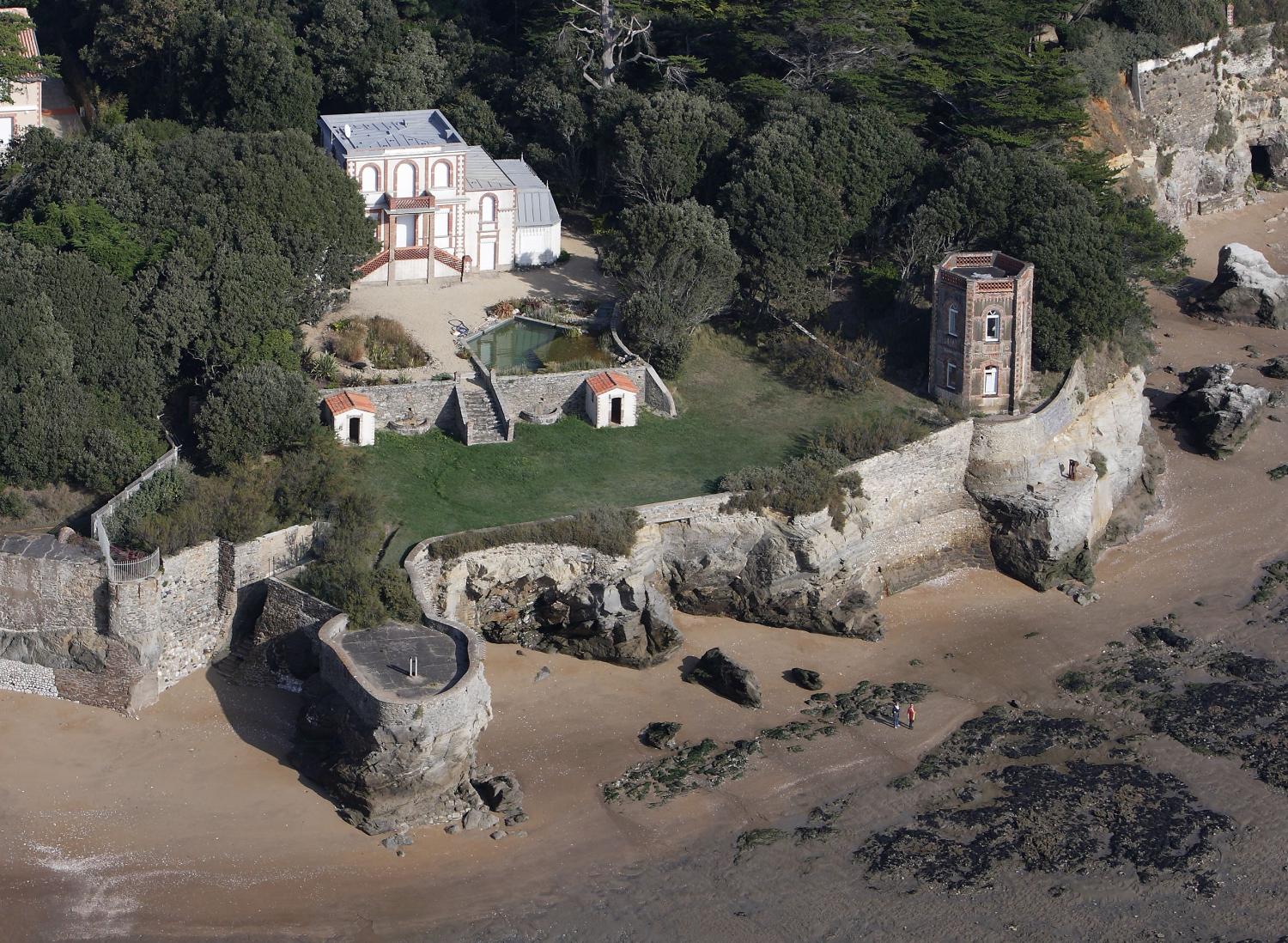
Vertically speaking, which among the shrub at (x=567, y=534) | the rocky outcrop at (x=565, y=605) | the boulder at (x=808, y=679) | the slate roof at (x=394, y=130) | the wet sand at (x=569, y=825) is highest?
the slate roof at (x=394, y=130)

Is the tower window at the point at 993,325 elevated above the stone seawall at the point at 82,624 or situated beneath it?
elevated above

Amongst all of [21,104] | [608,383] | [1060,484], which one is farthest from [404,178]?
[1060,484]

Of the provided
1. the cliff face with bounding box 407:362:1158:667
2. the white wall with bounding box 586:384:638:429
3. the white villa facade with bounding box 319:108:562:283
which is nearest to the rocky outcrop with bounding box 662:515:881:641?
the cliff face with bounding box 407:362:1158:667

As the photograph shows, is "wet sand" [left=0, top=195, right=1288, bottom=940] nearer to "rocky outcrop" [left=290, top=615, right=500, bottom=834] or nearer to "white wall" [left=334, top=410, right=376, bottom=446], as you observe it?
"rocky outcrop" [left=290, top=615, right=500, bottom=834]

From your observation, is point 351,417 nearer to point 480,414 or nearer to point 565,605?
point 480,414

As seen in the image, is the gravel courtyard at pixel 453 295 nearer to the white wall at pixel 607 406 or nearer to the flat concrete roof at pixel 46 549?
the white wall at pixel 607 406

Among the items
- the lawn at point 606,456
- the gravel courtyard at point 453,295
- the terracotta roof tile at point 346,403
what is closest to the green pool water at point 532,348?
the gravel courtyard at point 453,295

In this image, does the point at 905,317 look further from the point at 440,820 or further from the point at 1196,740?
the point at 440,820
